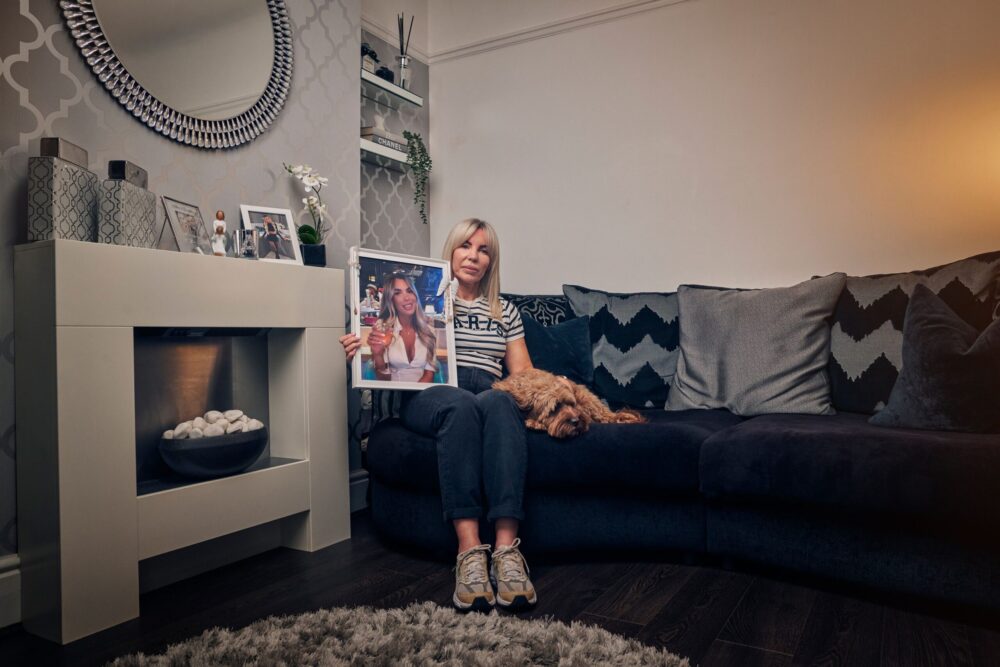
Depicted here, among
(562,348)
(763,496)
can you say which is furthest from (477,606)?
(562,348)

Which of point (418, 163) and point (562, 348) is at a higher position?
point (418, 163)

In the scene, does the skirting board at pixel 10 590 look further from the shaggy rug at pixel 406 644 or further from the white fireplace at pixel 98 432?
the shaggy rug at pixel 406 644

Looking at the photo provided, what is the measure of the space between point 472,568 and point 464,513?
163mm

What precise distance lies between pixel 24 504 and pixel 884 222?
119 inches

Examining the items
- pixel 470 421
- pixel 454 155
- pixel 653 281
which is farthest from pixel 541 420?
pixel 454 155

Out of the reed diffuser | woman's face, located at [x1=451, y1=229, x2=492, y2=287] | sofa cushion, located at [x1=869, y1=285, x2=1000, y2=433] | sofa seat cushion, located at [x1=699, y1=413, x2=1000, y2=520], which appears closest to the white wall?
the reed diffuser

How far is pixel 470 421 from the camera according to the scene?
197 centimetres

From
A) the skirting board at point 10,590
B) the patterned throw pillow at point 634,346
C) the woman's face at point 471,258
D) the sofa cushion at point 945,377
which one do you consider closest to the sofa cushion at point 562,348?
the patterned throw pillow at point 634,346

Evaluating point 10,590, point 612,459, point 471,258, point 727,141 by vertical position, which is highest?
point 727,141

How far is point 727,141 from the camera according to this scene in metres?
2.94

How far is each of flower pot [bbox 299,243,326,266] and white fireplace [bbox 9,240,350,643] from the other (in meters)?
0.37

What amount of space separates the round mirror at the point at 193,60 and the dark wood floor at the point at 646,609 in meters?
1.43

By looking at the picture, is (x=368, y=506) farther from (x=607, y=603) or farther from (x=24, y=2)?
(x=24, y=2)

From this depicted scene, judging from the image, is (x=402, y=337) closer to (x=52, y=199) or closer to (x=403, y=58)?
(x=52, y=199)
